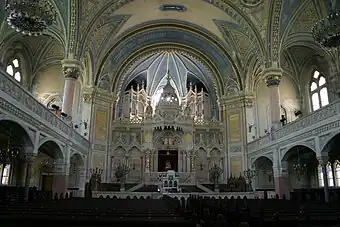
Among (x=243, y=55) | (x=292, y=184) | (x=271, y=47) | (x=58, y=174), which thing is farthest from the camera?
(x=243, y=55)

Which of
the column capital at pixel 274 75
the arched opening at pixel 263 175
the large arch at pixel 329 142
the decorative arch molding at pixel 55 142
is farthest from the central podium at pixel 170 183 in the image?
the large arch at pixel 329 142

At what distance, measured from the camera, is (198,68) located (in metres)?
31.2

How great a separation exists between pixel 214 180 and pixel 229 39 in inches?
448

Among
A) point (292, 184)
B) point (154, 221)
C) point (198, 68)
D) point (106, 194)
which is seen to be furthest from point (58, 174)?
point (198, 68)

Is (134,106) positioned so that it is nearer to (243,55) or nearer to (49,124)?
(243,55)

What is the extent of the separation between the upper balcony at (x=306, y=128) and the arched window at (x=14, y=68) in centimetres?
1888

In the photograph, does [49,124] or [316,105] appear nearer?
[49,124]

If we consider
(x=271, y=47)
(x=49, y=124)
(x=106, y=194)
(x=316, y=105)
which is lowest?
(x=106, y=194)

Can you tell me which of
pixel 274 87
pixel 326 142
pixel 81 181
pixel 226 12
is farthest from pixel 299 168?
pixel 81 181

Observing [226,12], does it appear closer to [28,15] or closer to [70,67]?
[70,67]

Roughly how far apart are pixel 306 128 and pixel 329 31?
5079 millimetres

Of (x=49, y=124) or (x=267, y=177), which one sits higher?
(x=49, y=124)

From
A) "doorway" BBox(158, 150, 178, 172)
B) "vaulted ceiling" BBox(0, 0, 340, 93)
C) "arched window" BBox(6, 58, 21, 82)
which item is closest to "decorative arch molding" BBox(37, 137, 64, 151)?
"vaulted ceiling" BBox(0, 0, 340, 93)

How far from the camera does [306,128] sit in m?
14.8
